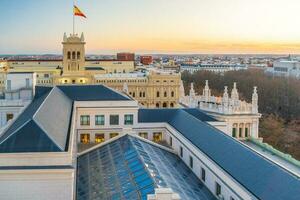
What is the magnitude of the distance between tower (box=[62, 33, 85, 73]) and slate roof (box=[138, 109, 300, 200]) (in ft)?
239

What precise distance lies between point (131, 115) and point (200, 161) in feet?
63.1

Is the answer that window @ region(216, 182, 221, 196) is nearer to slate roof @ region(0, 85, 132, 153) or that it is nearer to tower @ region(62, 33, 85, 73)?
slate roof @ region(0, 85, 132, 153)

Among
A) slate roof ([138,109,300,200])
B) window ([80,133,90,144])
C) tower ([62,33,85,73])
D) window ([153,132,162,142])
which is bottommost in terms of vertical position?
window ([80,133,90,144])

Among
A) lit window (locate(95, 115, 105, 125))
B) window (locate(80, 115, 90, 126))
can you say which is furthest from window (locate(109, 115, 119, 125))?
window (locate(80, 115, 90, 126))

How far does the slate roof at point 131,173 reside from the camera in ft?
98.1

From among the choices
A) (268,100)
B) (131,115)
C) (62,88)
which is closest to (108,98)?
(131,115)

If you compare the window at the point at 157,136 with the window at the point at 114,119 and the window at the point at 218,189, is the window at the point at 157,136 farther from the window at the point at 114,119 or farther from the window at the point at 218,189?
the window at the point at 218,189

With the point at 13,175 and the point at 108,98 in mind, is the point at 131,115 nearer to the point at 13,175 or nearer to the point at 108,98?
the point at 108,98

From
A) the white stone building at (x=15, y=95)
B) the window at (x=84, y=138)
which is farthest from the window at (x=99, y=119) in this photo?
the white stone building at (x=15, y=95)

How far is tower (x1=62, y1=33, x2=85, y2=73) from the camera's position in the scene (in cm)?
11456

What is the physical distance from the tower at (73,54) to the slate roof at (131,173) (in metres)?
73.7

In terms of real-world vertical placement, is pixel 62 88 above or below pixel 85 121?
above

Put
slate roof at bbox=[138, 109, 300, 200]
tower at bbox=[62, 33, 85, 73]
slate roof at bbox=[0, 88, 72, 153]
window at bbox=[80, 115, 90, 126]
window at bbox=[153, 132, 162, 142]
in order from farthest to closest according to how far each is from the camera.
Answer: tower at bbox=[62, 33, 85, 73]
window at bbox=[80, 115, 90, 126]
window at bbox=[153, 132, 162, 142]
slate roof at bbox=[0, 88, 72, 153]
slate roof at bbox=[138, 109, 300, 200]

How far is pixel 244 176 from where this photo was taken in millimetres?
29109
